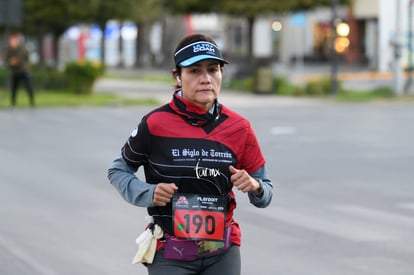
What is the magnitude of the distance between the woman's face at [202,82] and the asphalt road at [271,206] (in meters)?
3.82

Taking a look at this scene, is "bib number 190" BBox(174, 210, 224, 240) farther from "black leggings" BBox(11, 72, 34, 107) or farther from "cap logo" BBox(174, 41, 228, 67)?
"black leggings" BBox(11, 72, 34, 107)

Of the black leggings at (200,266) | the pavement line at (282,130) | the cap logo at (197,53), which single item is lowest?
the pavement line at (282,130)

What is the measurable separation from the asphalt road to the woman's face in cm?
382

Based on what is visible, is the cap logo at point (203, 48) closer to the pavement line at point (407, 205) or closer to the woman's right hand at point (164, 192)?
the woman's right hand at point (164, 192)

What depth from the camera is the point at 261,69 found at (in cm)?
3600

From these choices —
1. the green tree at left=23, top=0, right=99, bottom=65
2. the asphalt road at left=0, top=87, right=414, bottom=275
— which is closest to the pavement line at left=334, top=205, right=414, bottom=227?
the asphalt road at left=0, top=87, right=414, bottom=275

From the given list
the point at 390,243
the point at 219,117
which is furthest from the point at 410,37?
the point at 219,117

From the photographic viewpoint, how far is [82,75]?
34625 millimetres

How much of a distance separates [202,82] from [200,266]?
0.80 m

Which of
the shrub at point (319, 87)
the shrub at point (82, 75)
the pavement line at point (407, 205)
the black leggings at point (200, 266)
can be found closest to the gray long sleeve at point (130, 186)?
the black leggings at point (200, 266)

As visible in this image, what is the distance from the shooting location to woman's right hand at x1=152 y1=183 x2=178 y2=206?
445 centimetres

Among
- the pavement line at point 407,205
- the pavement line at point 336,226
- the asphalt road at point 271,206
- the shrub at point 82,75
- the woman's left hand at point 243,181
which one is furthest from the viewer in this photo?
the shrub at point 82,75

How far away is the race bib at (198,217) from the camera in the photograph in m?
4.51

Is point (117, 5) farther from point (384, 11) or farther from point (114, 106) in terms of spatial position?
point (384, 11)
